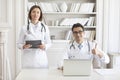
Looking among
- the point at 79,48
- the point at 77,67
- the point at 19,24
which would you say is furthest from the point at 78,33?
the point at 19,24

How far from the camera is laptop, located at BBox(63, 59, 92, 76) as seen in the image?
235 centimetres

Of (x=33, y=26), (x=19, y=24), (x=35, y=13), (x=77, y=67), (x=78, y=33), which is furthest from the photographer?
(x=19, y=24)

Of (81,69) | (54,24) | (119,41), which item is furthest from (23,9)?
(81,69)

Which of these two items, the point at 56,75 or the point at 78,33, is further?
the point at 78,33

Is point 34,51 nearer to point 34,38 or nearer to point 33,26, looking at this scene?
point 34,38

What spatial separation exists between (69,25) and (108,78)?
235cm

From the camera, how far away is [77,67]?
A: 2371mm

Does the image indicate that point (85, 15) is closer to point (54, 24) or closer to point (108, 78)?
point (54, 24)

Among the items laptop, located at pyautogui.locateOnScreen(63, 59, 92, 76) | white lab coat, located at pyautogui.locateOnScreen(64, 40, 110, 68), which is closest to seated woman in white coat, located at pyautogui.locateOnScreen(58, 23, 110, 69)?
white lab coat, located at pyautogui.locateOnScreen(64, 40, 110, 68)

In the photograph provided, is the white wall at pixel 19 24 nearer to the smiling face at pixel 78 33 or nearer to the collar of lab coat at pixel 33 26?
the collar of lab coat at pixel 33 26

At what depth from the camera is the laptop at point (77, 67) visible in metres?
2.35

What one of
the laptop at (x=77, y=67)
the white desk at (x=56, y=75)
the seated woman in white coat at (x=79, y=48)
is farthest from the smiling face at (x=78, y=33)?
the laptop at (x=77, y=67)

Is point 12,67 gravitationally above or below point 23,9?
below

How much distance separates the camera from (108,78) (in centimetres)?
231
